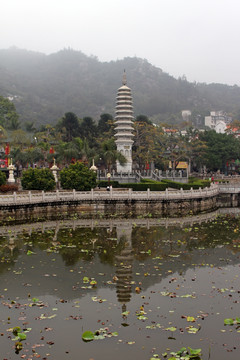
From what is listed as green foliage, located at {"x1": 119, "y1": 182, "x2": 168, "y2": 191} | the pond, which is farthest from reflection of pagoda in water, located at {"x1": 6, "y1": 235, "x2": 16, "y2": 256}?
green foliage, located at {"x1": 119, "y1": 182, "x2": 168, "y2": 191}

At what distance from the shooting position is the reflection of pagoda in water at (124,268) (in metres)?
16.6

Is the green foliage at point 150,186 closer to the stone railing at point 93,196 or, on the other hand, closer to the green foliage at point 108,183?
the green foliage at point 108,183

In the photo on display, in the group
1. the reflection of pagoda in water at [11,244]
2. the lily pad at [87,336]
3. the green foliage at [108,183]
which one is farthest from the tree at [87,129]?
the lily pad at [87,336]

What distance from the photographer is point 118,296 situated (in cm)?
1645

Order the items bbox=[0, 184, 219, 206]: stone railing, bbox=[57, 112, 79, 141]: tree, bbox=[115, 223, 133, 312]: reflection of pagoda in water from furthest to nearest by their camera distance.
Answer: bbox=[57, 112, 79, 141]: tree
bbox=[0, 184, 219, 206]: stone railing
bbox=[115, 223, 133, 312]: reflection of pagoda in water

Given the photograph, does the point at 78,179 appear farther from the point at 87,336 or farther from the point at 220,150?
the point at 220,150

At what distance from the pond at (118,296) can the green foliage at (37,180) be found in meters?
14.6

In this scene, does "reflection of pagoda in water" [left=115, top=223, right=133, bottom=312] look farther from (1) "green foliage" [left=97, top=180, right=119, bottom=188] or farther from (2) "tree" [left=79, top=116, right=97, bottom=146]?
(2) "tree" [left=79, top=116, right=97, bottom=146]

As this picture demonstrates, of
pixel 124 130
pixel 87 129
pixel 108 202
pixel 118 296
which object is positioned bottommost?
pixel 118 296

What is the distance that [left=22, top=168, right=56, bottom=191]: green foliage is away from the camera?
142 feet

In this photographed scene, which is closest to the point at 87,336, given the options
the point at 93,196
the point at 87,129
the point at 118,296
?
the point at 118,296

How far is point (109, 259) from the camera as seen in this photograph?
22328mm

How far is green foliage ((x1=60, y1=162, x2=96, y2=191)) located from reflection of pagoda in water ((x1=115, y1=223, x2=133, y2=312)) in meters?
14.8

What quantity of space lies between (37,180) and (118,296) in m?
28.2
